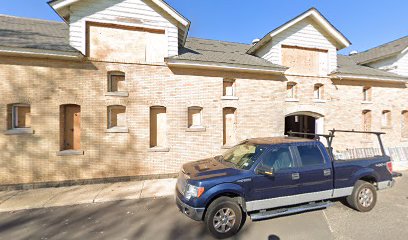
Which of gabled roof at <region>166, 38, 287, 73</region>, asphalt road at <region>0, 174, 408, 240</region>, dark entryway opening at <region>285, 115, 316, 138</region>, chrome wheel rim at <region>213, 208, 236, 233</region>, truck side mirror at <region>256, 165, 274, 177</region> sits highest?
gabled roof at <region>166, 38, 287, 73</region>

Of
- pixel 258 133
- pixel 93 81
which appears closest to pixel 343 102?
pixel 258 133

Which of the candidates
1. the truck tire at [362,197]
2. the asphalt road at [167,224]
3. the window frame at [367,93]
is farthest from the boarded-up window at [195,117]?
the window frame at [367,93]

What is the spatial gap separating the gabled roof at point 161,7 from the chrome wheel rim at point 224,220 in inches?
323

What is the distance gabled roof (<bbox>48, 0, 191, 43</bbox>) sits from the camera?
309 inches

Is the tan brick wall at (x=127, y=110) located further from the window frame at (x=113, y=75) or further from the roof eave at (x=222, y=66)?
the roof eave at (x=222, y=66)

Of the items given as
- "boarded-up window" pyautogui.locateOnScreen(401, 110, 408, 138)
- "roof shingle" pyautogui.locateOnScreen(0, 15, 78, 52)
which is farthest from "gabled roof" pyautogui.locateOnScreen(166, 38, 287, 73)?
"boarded-up window" pyautogui.locateOnScreen(401, 110, 408, 138)

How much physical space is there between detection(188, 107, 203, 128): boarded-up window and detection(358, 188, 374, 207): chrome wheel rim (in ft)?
20.8

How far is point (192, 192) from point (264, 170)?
164 centimetres

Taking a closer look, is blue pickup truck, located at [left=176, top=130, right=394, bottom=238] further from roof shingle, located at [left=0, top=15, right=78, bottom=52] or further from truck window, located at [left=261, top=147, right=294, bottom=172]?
roof shingle, located at [left=0, top=15, right=78, bottom=52]

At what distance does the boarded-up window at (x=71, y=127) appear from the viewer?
26.5 feet

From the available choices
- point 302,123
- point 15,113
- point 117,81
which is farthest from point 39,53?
point 302,123

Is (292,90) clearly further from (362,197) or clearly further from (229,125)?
(362,197)

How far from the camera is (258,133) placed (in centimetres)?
1005

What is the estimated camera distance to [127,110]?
27.5ft
